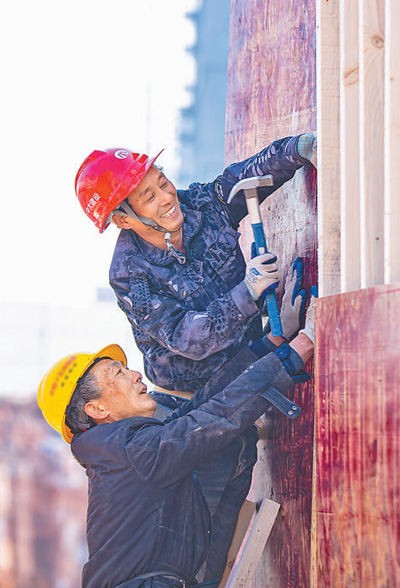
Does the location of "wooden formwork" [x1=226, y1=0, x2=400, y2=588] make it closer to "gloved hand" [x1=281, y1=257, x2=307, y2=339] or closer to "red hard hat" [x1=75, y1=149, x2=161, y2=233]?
"gloved hand" [x1=281, y1=257, x2=307, y2=339]

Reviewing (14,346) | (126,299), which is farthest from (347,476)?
(14,346)

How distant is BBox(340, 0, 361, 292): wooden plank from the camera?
2.69m

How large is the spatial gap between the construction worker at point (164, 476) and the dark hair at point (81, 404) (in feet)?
0.78

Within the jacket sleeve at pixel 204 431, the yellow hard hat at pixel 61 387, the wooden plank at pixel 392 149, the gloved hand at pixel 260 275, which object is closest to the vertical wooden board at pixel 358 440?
the wooden plank at pixel 392 149

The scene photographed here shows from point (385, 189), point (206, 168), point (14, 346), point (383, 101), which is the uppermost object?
point (383, 101)

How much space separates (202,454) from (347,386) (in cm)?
107

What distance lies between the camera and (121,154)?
3984 mm

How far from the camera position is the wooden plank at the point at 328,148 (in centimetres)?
292

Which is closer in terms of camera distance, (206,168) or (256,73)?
(256,73)

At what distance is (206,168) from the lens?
74.7 ft

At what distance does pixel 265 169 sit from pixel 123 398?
1.45m

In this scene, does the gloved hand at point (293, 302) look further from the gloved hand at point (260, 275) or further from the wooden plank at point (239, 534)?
the wooden plank at point (239, 534)

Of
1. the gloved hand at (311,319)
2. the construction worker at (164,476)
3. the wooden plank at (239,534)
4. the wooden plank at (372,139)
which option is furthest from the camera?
the wooden plank at (239,534)

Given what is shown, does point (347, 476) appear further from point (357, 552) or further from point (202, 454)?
point (202, 454)
